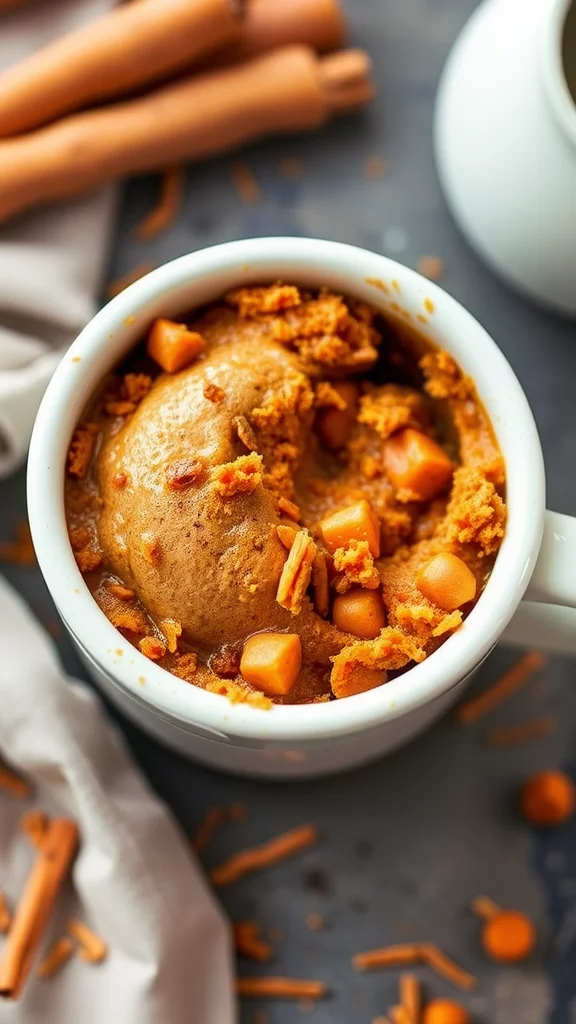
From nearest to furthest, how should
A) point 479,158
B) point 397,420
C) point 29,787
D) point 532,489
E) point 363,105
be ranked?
point 532,489 < point 397,420 < point 479,158 < point 29,787 < point 363,105

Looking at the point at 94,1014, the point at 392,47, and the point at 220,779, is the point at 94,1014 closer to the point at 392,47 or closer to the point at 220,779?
the point at 220,779

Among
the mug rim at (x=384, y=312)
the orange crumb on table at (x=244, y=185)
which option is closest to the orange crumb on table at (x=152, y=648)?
the mug rim at (x=384, y=312)

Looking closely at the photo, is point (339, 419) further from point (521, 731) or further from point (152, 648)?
point (521, 731)

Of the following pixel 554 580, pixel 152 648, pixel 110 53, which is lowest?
pixel 554 580

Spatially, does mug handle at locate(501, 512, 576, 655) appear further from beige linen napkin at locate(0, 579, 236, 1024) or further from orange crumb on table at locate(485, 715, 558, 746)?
beige linen napkin at locate(0, 579, 236, 1024)

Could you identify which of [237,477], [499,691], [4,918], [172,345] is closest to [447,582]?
[237,477]

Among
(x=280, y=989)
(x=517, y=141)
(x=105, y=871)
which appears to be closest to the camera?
(x=517, y=141)

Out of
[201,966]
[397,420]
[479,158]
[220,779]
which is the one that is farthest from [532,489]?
[201,966]
